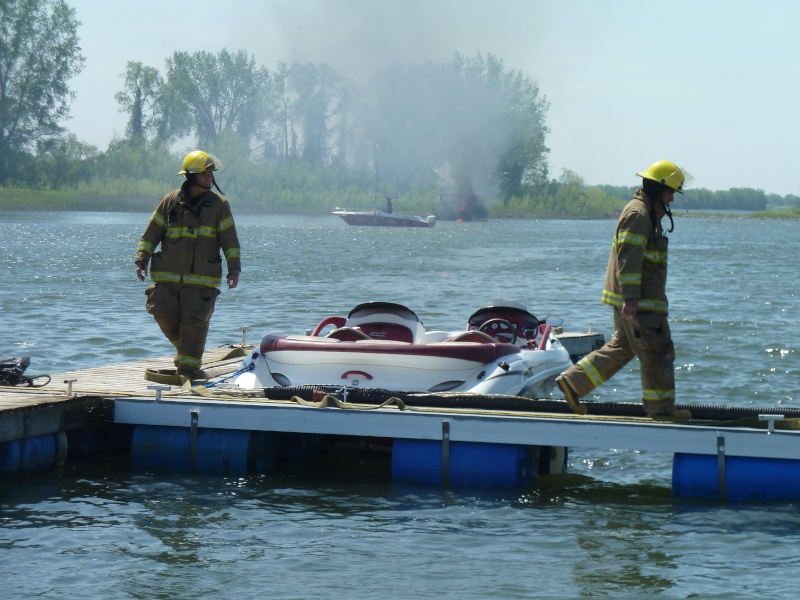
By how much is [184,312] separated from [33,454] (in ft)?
6.54

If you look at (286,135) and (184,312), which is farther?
(286,135)

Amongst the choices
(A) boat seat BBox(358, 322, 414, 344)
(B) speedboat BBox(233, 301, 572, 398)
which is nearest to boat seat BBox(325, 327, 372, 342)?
(B) speedboat BBox(233, 301, 572, 398)

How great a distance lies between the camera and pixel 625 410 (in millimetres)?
9711

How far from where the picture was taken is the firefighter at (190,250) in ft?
35.3

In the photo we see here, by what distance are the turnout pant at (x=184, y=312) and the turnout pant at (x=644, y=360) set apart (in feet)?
10.6

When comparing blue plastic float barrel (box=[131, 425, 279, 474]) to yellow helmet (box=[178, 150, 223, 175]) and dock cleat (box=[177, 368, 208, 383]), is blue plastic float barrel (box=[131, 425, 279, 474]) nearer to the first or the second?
dock cleat (box=[177, 368, 208, 383])

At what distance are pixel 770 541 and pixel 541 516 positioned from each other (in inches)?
61.0

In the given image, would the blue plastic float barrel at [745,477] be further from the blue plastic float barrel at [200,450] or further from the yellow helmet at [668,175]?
the blue plastic float barrel at [200,450]

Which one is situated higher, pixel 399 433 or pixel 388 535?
pixel 399 433

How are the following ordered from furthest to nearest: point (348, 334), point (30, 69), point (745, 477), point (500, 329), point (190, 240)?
point (30, 69) < point (500, 329) < point (348, 334) < point (190, 240) < point (745, 477)

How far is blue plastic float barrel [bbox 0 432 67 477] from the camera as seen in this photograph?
9141 millimetres

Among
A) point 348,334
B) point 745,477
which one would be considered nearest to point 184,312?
point 348,334

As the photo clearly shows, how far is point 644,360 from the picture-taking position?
365 inches

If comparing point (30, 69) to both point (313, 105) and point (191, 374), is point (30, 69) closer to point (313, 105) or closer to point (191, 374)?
point (313, 105)
